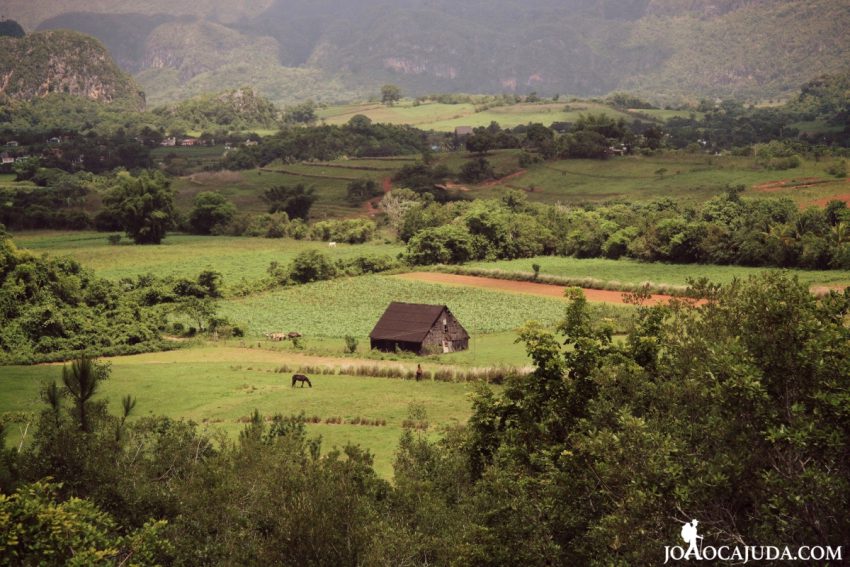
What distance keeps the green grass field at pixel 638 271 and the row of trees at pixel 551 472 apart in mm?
42215

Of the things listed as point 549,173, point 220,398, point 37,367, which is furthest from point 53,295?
point 549,173

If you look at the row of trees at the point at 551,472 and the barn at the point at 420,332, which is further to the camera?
the barn at the point at 420,332

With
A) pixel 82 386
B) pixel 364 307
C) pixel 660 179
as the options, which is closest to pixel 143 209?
pixel 364 307

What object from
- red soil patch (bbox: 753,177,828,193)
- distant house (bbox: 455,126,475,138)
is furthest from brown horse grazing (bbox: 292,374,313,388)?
distant house (bbox: 455,126,475,138)

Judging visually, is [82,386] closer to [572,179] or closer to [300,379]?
[300,379]

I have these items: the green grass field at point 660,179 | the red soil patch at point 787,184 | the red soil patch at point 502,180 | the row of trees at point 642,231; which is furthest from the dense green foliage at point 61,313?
the red soil patch at point 502,180

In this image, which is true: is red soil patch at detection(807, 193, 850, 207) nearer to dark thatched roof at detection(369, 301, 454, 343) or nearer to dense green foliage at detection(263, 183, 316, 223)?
dark thatched roof at detection(369, 301, 454, 343)

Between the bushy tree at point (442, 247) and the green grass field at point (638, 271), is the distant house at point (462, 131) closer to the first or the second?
the bushy tree at point (442, 247)

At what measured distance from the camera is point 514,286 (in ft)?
234

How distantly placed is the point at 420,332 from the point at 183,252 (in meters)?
46.2

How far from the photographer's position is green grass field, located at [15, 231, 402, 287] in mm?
80812

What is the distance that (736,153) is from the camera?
433 feet

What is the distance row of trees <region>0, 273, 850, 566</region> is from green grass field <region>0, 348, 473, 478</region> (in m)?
7.78

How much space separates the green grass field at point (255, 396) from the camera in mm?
34312
